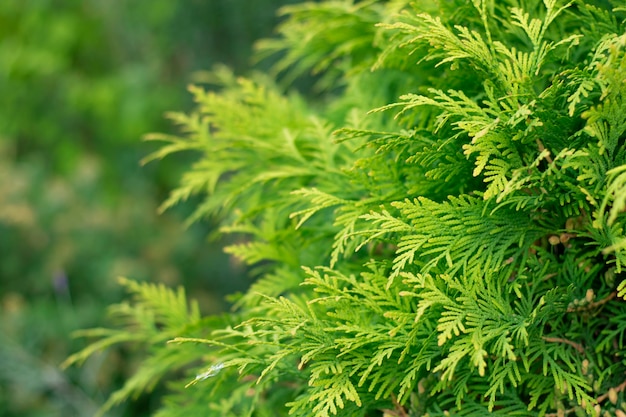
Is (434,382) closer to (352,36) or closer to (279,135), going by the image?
(279,135)

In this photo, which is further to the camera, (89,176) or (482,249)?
(89,176)

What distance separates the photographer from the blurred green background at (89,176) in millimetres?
2961

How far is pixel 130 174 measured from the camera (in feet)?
14.8

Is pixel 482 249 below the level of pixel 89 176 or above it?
above

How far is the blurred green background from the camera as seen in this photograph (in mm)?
2961

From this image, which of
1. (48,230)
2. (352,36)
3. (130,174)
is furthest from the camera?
(130,174)

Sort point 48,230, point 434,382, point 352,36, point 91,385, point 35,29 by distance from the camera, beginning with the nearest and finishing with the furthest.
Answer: point 434,382
point 352,36
point 91,385
point 48,230
point 35,29

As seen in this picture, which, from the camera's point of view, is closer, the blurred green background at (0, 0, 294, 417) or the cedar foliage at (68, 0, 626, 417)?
the cedar foliage at (68, 0, 626, 417)

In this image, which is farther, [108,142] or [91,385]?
[108,142]

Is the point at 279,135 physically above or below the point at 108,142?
above

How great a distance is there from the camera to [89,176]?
12.1ft

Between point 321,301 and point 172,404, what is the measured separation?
578 mm

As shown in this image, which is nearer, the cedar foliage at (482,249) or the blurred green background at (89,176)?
the cedar foliage at (482,249)

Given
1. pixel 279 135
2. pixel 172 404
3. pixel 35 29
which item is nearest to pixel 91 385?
pixel 172 404
